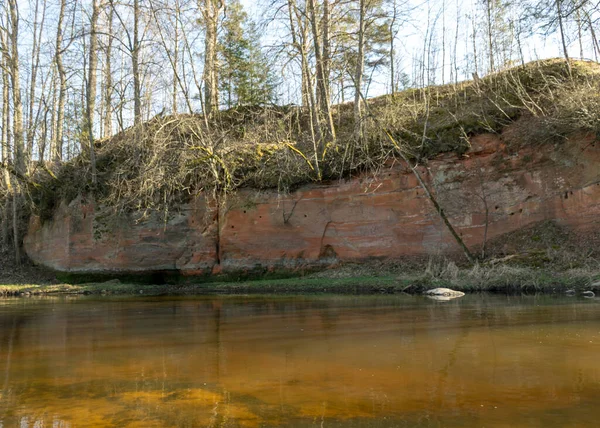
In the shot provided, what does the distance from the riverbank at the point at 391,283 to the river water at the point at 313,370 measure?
14.8 ft

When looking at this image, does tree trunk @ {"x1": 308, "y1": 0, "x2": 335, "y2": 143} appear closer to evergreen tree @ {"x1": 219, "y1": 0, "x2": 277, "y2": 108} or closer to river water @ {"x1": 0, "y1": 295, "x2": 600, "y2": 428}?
evergreen tree @ {"x1": 219, "y1": 0, "x2": 277, "y2": 108}

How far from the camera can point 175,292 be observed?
19125 millimetres

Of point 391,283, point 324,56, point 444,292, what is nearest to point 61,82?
point 324,56

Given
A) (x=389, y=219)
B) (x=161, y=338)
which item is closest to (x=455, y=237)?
(x=389, y=219)

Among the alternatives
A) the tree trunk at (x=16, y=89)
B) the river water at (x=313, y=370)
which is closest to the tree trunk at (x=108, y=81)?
Result: the tree trunk at (x=16, y=89)

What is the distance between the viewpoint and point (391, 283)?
52.9ft

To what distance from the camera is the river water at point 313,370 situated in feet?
13.0

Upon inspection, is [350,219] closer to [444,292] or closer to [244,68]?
[444,292]

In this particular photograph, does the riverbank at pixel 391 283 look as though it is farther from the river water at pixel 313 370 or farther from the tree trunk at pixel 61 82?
the tree trunk at pixel 61 82

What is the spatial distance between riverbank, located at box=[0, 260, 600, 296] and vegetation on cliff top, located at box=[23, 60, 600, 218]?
3636 mm

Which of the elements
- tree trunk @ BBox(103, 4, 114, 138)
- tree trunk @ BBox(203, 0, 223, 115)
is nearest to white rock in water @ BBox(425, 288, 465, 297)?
tree trunk @ BBox(203, 0, 223, 115)

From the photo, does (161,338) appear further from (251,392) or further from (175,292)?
(175,292)

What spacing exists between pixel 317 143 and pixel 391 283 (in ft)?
27.7

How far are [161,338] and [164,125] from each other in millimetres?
14918
